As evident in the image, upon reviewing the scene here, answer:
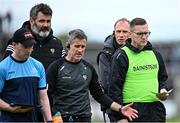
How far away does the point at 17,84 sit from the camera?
9398 mm

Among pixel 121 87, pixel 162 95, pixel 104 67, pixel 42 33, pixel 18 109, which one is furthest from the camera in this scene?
pixel 104 67

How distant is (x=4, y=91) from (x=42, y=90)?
0.49m

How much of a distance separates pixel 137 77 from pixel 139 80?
0.05m

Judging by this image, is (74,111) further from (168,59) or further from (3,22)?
(168,59)

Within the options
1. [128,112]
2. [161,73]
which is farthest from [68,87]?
[161,73]

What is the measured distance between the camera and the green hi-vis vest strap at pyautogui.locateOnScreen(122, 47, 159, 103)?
1042 cm

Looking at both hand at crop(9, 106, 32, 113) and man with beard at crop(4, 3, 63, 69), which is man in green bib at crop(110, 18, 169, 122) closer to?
man with beard at crop(4, 3, 63, 69)

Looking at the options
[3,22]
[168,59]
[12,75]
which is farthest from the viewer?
[168,59]

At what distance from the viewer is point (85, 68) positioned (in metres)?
10.3

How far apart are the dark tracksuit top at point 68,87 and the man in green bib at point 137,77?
40cm

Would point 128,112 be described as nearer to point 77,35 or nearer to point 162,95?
point 162,95

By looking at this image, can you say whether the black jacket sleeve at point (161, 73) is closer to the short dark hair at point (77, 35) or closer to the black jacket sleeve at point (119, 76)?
the black jacket sleeve at point (119, 76)

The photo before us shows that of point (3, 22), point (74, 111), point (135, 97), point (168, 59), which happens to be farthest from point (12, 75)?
point (168, 59)

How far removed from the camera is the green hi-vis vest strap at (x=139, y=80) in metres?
10.4
